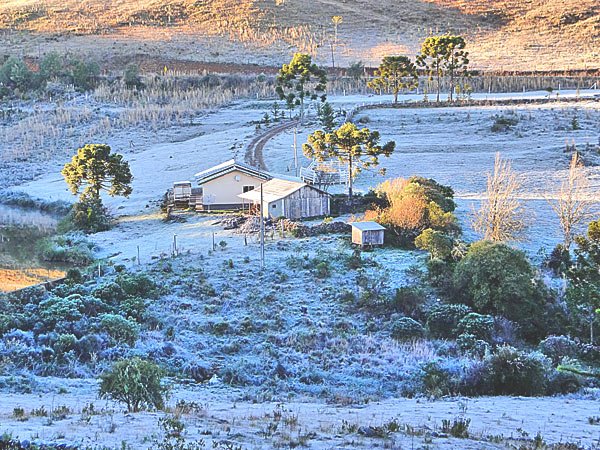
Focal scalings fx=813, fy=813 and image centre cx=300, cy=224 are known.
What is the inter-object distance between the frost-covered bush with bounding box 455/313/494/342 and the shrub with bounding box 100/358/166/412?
1073 centimetres

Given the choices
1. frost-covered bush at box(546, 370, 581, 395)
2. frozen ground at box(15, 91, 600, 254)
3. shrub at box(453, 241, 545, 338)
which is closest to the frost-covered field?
frozen ground at box(15, 91, 600, 254)

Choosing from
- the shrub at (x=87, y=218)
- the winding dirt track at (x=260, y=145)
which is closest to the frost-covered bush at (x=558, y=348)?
the shrub at (x=87, y=218)

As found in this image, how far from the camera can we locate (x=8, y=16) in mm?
122250

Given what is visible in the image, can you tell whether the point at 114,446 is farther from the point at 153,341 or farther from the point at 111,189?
the point at 111,189

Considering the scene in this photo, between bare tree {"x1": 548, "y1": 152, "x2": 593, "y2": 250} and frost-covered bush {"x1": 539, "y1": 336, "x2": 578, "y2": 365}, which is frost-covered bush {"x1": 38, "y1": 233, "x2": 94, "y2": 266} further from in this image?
frost-covered bush {"x1": 539, "y1": 336, "x2": 578, "y2": 365}

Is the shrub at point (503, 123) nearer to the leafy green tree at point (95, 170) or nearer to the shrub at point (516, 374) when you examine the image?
the leafy green tree at point (95, 170)

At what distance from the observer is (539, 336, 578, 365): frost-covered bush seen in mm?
21783

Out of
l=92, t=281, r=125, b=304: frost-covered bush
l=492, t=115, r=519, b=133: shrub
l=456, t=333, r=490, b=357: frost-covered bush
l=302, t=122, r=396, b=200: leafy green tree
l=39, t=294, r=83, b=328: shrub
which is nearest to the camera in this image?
l=456, t=333, r=490, b=357: frost-covered bush

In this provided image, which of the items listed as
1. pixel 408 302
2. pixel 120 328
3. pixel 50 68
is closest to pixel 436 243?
pixel 408 302

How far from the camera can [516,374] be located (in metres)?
18.5

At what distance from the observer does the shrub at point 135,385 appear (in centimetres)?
1490

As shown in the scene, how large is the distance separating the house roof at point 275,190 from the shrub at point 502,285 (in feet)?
39.0

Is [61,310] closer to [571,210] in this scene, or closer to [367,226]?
[367,226]

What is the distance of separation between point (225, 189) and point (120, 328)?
19.6 metres
